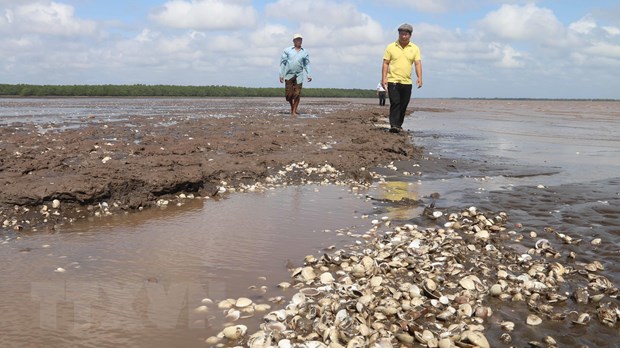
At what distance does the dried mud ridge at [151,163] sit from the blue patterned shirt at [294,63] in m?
4.21

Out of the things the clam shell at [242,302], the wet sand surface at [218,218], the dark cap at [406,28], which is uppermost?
the dark cap at [406,28]

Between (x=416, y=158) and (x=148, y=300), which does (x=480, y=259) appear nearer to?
(x=148, y=300)

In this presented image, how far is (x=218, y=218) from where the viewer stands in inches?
219

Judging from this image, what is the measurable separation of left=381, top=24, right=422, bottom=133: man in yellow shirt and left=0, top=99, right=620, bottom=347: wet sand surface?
2.10m

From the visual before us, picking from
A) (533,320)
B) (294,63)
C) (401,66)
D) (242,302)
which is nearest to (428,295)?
(533,320)

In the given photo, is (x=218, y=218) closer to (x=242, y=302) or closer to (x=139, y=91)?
(x=242, y=302)

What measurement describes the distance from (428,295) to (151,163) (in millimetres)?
5039

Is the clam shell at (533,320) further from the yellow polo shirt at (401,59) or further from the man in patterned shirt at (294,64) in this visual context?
the man in patterned shirt at (294,64)

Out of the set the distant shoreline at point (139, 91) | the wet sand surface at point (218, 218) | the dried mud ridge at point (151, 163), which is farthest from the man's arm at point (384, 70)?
the distant shoreline at point (139, 91)

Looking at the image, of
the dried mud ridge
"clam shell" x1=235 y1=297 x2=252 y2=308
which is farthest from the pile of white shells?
the dried mud ridge

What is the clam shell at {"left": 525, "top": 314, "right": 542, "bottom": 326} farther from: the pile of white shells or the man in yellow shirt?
the man in yellow shirt

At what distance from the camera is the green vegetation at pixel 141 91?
58.4 metres

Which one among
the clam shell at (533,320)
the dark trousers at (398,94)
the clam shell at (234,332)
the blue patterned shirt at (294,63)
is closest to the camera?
the clam shell at (234,332)

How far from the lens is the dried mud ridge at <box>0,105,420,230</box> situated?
5598 millimetres
